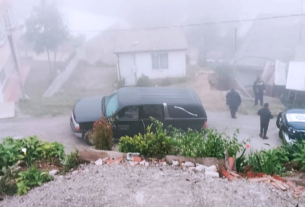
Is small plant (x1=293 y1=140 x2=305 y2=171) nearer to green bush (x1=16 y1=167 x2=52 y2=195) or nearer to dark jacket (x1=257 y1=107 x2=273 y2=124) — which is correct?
green bush (x1=16 y1=167 x2=52 y2=195)

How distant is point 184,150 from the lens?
213 inches

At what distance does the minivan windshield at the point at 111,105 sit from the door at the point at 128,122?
226 millimetres

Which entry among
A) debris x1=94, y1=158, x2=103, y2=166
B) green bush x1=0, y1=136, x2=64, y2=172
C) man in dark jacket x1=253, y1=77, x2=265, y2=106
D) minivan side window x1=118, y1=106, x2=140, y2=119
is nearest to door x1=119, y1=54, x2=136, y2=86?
man in dark jacket x1=253, y1=77, x2=265, y2=106

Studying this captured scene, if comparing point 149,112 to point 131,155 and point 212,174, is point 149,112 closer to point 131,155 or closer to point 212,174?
point 131,155

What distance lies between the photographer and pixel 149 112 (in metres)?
8.93

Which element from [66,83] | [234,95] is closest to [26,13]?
[66,83]

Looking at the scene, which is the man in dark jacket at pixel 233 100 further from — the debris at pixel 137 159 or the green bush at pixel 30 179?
the green bush at pixel 30 179

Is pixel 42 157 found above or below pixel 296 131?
above

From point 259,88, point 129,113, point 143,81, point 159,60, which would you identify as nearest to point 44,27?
point 143,81

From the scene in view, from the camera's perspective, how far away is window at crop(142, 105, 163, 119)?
8.91m

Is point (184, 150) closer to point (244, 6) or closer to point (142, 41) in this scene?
point (142, 41)

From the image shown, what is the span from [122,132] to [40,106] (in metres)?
5.57

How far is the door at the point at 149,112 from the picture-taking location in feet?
29.1

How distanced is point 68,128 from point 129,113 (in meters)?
2.61
